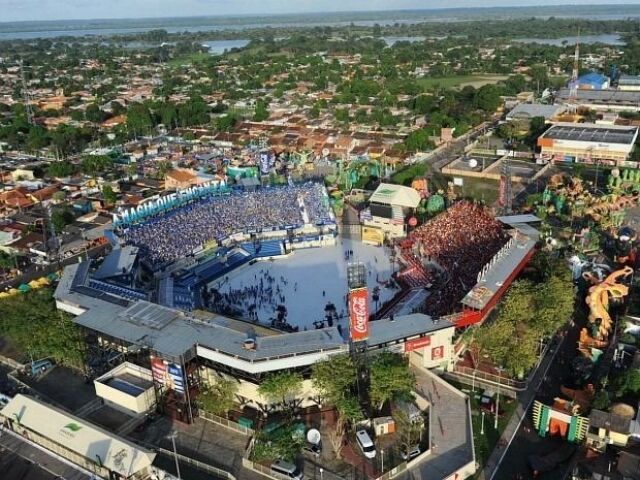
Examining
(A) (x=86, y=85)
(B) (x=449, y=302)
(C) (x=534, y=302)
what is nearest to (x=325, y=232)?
Answer: (B) (x=449, y=302)

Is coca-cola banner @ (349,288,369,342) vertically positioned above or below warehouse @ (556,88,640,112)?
above

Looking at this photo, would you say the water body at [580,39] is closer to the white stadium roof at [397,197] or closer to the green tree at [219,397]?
the white stadium roof at [397,197]

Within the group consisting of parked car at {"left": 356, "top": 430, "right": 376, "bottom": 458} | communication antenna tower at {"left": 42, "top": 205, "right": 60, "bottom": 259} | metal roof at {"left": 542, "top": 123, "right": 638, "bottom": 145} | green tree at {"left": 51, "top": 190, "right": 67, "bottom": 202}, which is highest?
metal roof at {"left": 542, "top": 123, "right": 638, "bottom": 145}

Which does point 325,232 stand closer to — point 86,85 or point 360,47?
point 86,85

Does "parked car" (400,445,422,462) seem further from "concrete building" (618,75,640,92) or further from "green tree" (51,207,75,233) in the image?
"concrete building" (618,75,640,92)

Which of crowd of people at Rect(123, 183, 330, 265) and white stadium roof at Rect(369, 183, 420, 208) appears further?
white stadium roof at Rect(369, 183, 420, 208)

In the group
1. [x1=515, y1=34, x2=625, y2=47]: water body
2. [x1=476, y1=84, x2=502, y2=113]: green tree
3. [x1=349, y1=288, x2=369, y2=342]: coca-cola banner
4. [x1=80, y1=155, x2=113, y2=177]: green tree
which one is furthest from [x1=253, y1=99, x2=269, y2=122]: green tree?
[x1=515, y1=34, x2=625, y2=47]: water body

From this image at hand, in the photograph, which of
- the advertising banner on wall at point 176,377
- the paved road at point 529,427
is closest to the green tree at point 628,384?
the paved road at point 529,427
